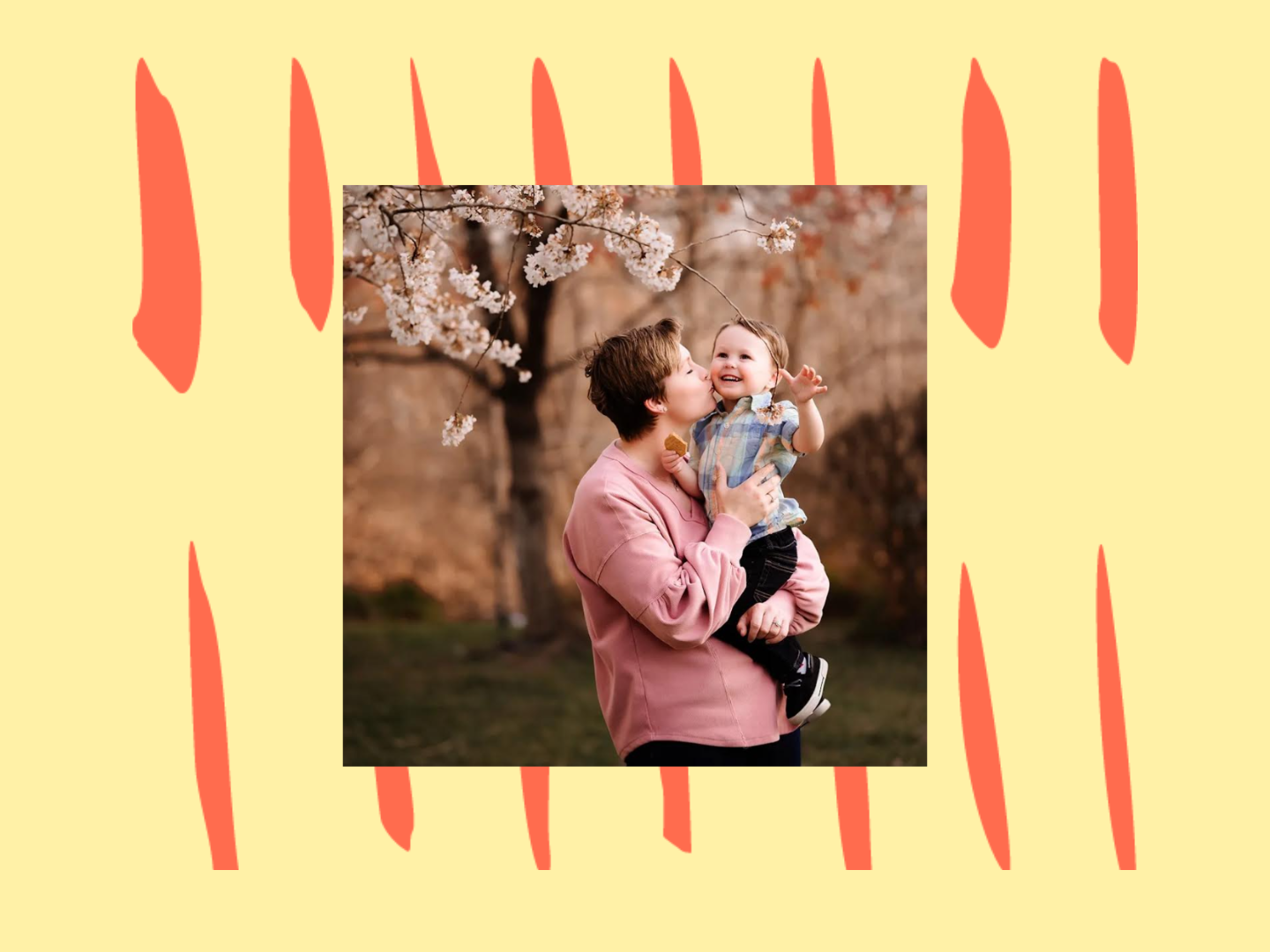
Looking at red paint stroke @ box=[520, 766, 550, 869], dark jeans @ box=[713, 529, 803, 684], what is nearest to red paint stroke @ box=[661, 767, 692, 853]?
red paint stroke @ box=[520, 766, 550, 869]

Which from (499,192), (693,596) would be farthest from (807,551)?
(499,192)

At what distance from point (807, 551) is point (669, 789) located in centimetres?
77

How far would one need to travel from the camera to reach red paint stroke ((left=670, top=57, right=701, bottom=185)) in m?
3.36

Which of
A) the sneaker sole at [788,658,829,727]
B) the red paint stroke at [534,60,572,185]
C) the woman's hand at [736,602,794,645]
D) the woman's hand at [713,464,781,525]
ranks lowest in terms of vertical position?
the sneaker sole at [788,658,829,727]

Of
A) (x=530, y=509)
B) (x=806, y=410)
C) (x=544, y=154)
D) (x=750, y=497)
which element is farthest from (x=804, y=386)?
(x=530, y=509)

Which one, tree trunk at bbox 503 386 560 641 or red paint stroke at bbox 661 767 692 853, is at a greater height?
tree trunk at bbox 503 386 560 641

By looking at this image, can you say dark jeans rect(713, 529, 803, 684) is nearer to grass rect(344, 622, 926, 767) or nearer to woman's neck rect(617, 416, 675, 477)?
woman's neck rect(617, 416, 675, 477)
